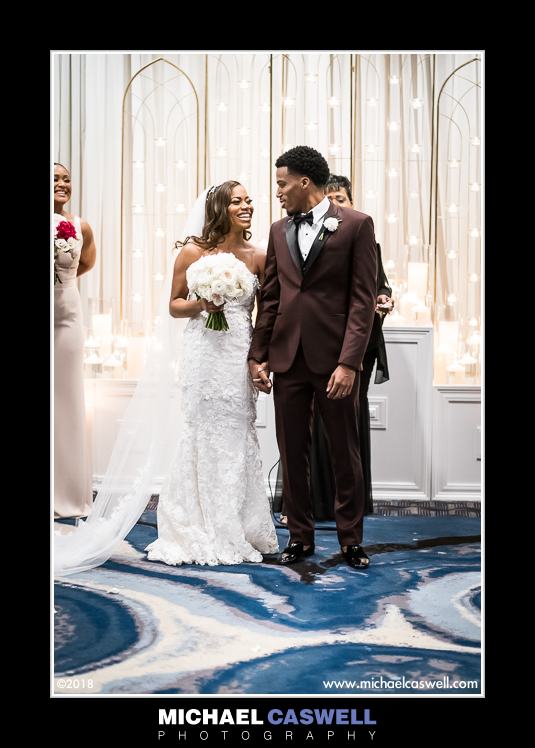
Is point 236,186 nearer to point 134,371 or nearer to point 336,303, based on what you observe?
point 336,303

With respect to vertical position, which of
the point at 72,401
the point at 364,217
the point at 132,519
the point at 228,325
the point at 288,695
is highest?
the point at 364,217

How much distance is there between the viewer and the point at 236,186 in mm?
4266

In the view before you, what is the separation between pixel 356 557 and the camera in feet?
13.5

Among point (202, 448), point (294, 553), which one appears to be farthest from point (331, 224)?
point (294, 553)

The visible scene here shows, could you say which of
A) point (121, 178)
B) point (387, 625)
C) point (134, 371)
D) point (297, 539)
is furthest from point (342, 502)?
point (121, 178)

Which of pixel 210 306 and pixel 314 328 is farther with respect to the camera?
pixel 210 306

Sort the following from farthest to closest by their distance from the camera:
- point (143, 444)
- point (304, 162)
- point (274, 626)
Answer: point (143, 444), point (304, 162), point (274, 626)

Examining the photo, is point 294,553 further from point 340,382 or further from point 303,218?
point 303,218

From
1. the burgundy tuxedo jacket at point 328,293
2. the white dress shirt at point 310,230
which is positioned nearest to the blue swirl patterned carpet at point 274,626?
the burgundy tuxedo jacket at point 328,293

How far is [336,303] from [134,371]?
2884 millimetres

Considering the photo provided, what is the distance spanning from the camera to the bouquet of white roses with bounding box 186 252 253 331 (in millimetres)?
4008

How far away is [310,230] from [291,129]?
2.65 m

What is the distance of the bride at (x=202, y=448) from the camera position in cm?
422

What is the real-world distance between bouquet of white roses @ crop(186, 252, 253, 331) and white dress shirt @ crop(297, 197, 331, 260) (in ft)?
1.04
